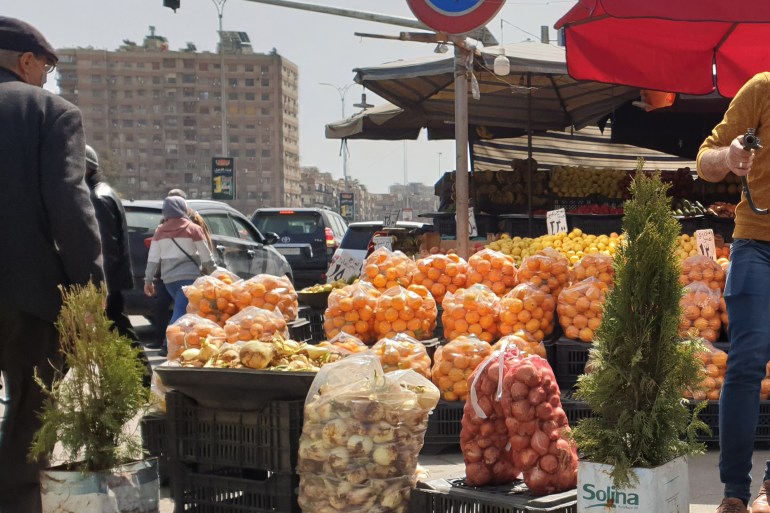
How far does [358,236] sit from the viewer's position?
1845 cm

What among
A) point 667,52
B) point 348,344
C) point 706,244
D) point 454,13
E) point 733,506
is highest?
point 454,13

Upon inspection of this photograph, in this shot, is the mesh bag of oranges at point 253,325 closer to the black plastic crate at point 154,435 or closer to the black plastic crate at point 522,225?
the black plastic crate at point 154,435

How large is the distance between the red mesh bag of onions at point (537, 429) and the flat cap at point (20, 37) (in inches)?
97.5

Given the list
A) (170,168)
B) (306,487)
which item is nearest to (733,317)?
(306,487)

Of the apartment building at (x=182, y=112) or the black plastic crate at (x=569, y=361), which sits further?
the apartment building at (x=182, y=112)

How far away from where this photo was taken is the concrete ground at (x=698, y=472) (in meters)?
4.84

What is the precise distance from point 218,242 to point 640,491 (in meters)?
10.6

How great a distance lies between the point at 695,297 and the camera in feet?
21.0

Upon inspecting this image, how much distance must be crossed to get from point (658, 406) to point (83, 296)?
2.16 meters

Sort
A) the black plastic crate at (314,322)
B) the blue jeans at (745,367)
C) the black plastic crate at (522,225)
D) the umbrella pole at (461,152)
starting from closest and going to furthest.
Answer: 1. the blue jeans at (745,367)
2. the black plastic crate at (314,322)
3. the umbrella pole at (461,152)
4. the black plastic crate at (522,225)

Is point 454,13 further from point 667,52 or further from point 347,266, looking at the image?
point 347,266

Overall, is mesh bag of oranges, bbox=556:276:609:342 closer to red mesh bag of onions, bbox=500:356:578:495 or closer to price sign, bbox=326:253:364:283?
red mesh bag of onions, bbox=500:356:578:495

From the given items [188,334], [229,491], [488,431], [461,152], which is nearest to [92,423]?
[229,491]

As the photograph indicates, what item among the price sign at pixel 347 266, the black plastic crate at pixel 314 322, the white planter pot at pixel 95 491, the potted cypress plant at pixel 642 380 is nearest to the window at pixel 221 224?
the price sign at pixel 347 266
